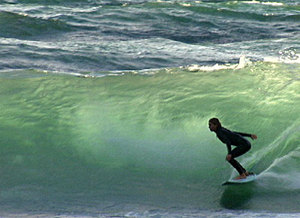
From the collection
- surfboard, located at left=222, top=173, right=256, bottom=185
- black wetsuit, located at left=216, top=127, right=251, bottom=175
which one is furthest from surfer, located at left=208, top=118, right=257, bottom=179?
surfboard, located at left=222, top=173, right=256, bottom=185

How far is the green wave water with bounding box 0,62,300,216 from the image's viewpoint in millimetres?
6387

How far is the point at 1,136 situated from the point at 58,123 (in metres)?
0.87

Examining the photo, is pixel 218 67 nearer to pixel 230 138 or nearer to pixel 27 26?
pixel 230 138

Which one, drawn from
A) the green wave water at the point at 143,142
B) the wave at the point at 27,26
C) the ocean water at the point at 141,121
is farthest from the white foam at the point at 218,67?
the wave at the point at 27,26

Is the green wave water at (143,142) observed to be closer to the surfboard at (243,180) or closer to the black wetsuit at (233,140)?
the surfboard at (243,180)

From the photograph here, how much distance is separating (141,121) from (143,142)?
72cm

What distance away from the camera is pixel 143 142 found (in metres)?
7.96

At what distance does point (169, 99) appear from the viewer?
31.0ft

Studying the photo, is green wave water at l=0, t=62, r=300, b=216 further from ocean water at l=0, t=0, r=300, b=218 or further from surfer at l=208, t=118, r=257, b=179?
surfer at l=208, t=118, r=257, b=179

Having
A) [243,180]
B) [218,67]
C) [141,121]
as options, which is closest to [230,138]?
[243,180]

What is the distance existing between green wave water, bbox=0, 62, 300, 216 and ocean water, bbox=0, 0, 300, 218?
0.6 inches

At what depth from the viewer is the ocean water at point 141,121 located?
21.0 ft

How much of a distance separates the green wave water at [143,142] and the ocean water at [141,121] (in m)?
0.02

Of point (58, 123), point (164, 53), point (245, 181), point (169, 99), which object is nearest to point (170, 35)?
point (164, 53)
